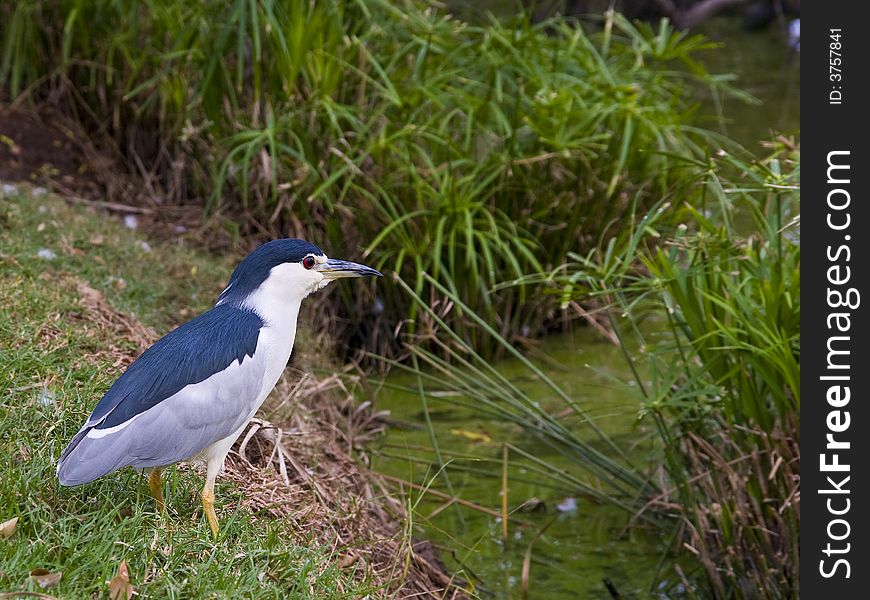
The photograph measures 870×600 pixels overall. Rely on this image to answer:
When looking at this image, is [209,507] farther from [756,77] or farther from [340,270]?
[756,77]

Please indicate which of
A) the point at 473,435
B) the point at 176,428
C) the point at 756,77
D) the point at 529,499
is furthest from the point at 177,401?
the point at 756,77

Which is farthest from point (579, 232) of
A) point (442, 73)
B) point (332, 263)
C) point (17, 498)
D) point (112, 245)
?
point (17, 498)

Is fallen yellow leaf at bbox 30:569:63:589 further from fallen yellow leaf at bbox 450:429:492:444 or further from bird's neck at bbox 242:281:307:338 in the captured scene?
fallen yellow leaf at bbox 450:429:492:444

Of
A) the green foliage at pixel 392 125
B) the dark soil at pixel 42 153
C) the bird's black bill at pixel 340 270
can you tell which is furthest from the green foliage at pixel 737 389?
the dark soil at pixel 42 153

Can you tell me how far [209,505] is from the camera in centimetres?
286

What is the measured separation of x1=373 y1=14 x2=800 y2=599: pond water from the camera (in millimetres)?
4051

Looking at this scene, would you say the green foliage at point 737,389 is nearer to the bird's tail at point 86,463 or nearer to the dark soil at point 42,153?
the bird's tail at point 86,463

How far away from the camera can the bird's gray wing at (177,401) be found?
2668 mm

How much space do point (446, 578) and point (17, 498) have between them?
1465 mm

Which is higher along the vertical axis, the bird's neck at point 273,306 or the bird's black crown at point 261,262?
the bird's black crown at point 261,262

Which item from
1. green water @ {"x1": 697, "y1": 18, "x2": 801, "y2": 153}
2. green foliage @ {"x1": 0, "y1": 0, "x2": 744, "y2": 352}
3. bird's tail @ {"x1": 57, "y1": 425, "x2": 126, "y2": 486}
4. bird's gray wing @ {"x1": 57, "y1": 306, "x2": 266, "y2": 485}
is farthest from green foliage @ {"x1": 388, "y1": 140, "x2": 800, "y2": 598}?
green water @ {"x1": 697, "y1": 18, "x2": 801, "y2": 153}

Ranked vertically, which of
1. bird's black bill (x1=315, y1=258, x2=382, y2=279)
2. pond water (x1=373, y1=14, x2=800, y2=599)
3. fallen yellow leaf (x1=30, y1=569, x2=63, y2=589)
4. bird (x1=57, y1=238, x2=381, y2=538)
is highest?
bird's black bill (x1=315, y1=258, x2=382, y2=279)

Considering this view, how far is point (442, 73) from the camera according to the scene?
557 cm

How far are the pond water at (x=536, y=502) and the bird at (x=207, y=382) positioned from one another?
0.63 meters
